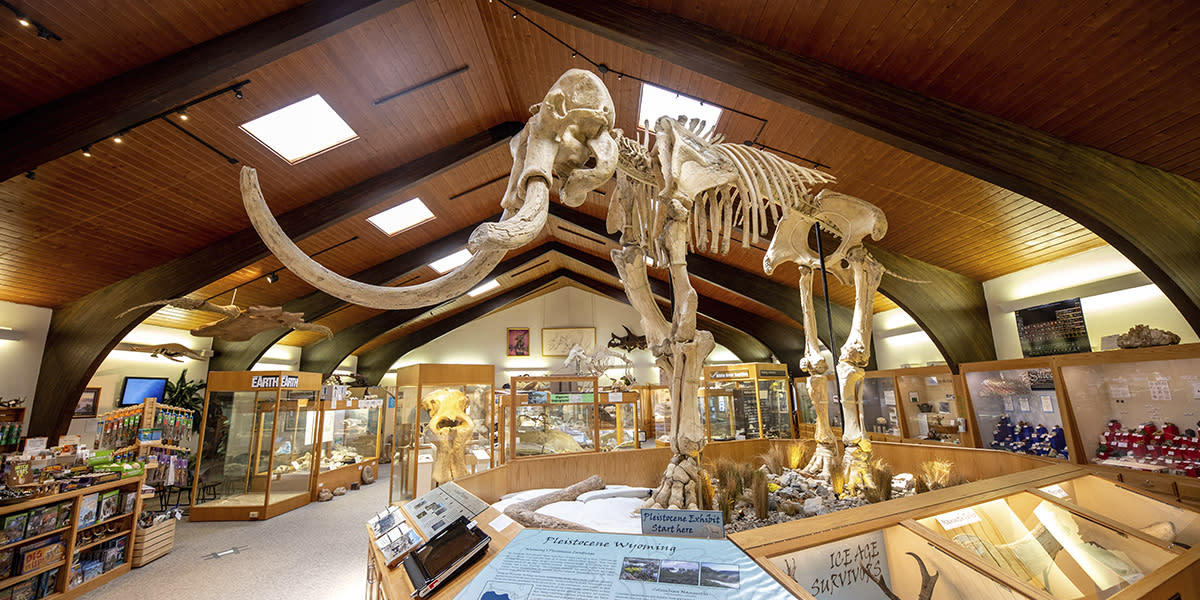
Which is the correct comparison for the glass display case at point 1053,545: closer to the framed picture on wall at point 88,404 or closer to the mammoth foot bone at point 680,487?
the mammoth foot bone at point 680,487

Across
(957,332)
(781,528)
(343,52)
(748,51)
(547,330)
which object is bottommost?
(781,528)

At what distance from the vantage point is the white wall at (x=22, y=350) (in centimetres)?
530

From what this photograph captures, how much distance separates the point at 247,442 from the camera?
6508mm

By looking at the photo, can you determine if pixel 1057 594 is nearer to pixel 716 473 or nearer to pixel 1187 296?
pixel 716 473

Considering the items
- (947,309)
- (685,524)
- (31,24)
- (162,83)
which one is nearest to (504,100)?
(162,83)

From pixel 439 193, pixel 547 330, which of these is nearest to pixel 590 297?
pixel 547 330

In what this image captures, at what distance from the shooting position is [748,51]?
144 inches

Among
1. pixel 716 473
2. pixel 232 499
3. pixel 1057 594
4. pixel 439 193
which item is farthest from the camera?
pixel 439 193

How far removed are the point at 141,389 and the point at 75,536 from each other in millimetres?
5323

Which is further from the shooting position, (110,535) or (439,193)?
(439,193)

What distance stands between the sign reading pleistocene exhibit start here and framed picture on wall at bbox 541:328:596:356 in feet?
46.0

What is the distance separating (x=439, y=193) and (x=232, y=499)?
218 inches

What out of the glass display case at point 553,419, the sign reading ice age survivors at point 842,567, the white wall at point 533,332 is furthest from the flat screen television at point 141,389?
the sign reading ice age survivors at point 842,567

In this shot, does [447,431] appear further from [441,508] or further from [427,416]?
[441,508]
